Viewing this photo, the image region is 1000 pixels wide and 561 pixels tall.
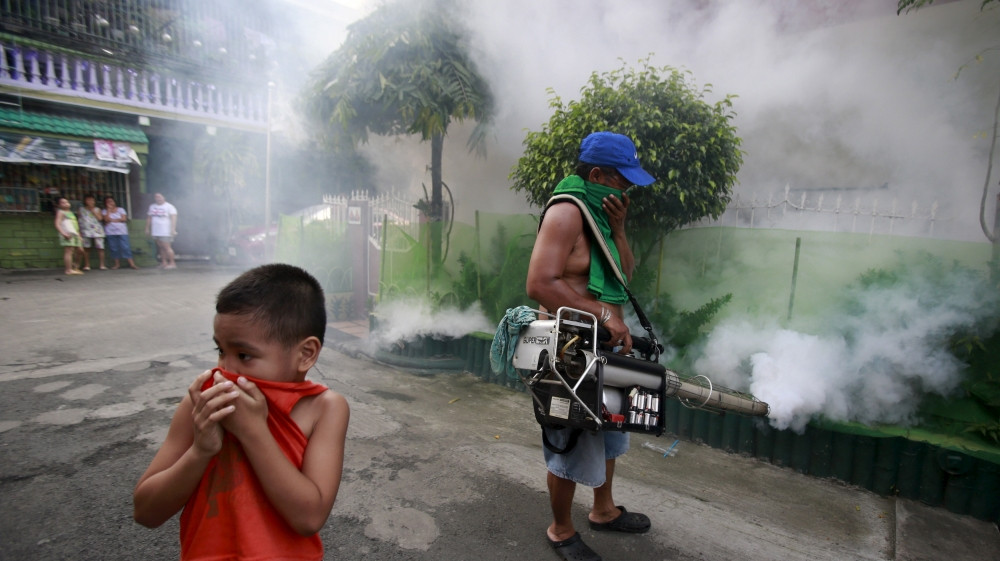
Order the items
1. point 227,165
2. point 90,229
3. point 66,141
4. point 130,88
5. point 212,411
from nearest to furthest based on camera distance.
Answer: point 212,411 < point 90,229 < point 66,141 < point 130,88 < point 227,165

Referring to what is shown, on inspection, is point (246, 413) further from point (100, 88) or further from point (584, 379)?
point (100, 88)

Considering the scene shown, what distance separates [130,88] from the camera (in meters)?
12.0

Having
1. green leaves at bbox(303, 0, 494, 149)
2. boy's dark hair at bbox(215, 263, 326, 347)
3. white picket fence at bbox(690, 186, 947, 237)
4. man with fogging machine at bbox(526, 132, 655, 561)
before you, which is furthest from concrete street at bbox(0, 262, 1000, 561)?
green leaves at bbox(303, 0, 494, 149)

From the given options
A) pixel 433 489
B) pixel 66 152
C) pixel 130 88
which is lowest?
pixel 433 489

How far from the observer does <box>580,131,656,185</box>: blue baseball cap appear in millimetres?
2379

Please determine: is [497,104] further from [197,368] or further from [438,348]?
[197,368]

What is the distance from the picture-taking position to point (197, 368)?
5.14 meters

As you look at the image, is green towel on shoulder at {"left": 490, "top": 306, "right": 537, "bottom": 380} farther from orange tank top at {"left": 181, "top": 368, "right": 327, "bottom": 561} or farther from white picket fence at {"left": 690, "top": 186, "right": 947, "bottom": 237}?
white picket fence at {"left": 690, "top": 186, "right": 947, "bottom": 237}

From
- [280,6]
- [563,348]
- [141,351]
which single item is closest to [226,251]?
[280,6]

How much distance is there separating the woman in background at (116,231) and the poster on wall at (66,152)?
806 mm

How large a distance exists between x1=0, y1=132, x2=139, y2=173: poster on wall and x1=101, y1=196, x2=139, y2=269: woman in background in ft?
2.64

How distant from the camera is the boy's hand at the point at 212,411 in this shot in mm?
1026

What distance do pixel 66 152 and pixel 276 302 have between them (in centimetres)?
1337

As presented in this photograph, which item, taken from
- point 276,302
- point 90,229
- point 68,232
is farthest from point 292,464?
point 90,229
